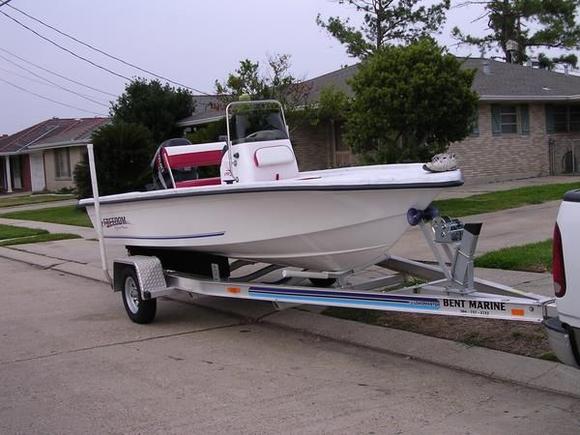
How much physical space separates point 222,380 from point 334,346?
1316 millimetres

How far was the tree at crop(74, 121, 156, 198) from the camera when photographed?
1997 cm

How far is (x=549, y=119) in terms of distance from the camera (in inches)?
1009

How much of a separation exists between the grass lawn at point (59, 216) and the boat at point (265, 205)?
1155 centimetres

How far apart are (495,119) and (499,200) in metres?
7.71

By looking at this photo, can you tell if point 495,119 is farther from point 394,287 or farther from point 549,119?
point 394,287

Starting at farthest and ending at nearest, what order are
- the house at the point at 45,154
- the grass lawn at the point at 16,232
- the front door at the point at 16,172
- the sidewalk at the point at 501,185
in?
the front door at the point at 16,172, the house at the point at 45,154, the sidewalk at the point at 501,185, the grass lawn at the point at 16,232

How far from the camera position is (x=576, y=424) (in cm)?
452

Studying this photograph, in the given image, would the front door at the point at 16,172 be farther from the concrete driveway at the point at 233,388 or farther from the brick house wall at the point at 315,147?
the concrete driveway at the point at 233,388

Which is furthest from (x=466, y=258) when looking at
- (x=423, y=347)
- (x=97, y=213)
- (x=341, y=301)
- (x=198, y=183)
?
(x=97, y=213)

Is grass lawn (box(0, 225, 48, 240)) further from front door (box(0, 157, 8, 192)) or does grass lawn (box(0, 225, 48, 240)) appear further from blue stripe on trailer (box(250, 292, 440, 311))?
front door (box(0, 157, 8, 192))

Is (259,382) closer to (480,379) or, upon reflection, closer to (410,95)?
(480,379)

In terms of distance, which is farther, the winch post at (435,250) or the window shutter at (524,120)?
the window shutter at (524,120)

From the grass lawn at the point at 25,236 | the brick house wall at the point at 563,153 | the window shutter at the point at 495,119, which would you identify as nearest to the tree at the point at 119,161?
the grass lawn at the point at 25,236

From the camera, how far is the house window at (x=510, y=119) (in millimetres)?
23734
